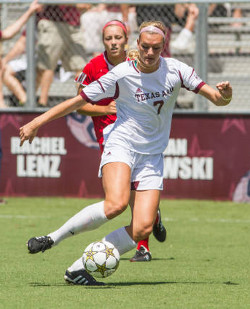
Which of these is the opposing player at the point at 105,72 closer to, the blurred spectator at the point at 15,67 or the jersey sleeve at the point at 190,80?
the jersey sleeve at the point at 190,80

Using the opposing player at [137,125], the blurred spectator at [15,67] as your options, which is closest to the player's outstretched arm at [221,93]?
the opposing player at [137,125]

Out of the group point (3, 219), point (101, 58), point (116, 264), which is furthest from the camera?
point (3, 219)

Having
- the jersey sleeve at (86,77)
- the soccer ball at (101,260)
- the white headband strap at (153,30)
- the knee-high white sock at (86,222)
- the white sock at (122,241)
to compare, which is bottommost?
the soccer ball at (101,260)

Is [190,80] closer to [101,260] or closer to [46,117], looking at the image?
[46,117]

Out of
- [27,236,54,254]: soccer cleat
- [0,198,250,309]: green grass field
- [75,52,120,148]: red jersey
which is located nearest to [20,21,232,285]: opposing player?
[27,236,54,254]: soccer cleat

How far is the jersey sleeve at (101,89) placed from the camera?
655cm

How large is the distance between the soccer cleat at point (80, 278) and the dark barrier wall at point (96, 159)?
626cm

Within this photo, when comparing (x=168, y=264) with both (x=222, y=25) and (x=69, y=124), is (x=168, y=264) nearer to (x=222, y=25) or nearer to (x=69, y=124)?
(x=69, y=124)

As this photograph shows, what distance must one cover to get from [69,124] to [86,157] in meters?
0.57

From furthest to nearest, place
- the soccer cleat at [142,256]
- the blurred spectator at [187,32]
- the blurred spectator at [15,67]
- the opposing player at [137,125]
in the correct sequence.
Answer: the blurred spectator at [15,67] < the blurred spectator at [187,32] < the soccer cleat at [142,256] < the opposing player at [137,125]

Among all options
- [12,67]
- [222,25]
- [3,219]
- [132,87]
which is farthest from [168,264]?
[222,25]

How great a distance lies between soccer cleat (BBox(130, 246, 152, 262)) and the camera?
804cm

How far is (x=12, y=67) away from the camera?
44.5 ft

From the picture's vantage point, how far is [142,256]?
317 inches
